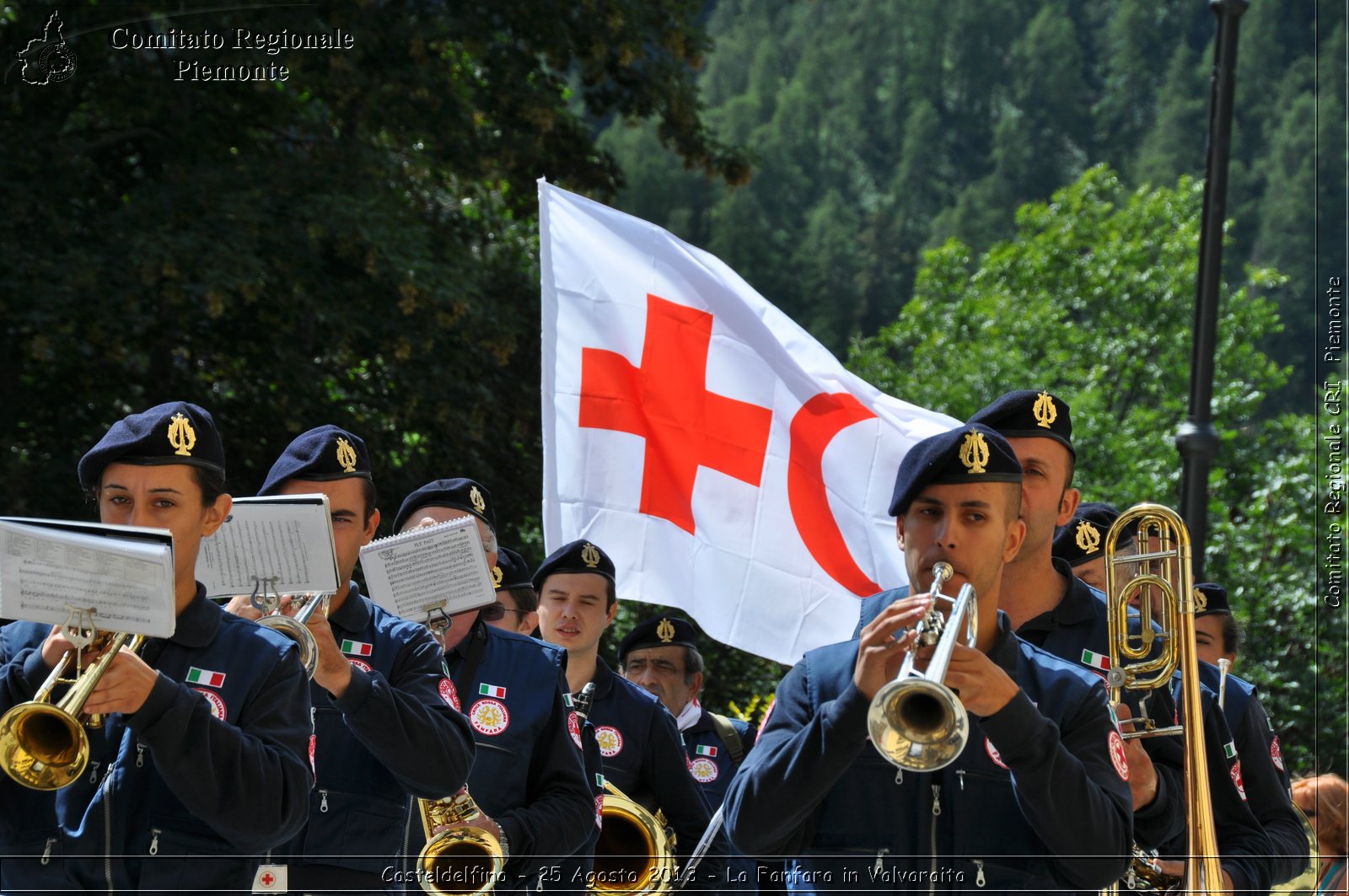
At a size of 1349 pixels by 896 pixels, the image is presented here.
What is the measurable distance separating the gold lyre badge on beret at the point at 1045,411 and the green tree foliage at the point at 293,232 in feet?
28.1

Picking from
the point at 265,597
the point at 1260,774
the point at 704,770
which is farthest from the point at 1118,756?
the point at 704,770

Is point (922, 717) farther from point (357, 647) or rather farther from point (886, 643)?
point (357, 647)

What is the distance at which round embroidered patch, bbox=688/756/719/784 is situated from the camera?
8219mm

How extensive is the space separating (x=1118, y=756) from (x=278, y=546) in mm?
2215

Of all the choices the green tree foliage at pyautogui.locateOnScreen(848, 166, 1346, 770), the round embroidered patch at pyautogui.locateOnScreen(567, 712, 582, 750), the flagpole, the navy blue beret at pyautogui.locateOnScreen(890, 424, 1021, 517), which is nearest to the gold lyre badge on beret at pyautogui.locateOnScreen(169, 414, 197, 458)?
the navy blue beret at pyautogui.locateOnScreen(890, 424, 1021, 517)

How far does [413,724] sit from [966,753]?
1671 mm

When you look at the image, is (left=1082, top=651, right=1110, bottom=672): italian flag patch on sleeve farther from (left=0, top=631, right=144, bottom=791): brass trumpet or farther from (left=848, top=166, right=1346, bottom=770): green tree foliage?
(left=848, top=166, right=1346, bottom=770): green tree foliage

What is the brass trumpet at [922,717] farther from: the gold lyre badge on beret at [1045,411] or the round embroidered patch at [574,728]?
the round embroidered patch at [574,728]

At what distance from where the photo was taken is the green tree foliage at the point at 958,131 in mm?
71188

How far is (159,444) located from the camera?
4062mm

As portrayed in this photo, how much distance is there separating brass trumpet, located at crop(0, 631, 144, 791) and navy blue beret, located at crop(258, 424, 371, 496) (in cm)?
162

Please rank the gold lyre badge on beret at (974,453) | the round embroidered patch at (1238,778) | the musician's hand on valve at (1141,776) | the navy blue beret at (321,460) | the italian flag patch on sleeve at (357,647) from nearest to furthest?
the gold lyre badge on beret at (974,453) → the musician's hand on valve at (1141,776) → the italian flag patch on sleeve at (357,647) → the navy blue beret at (321,460) → the round embroidered patch at (1238,778)

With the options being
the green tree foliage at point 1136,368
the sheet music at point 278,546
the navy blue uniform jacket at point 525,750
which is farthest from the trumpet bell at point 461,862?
the green tree foliage at point 1136,368

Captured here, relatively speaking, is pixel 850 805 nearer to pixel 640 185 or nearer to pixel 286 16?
pixel 286 16
